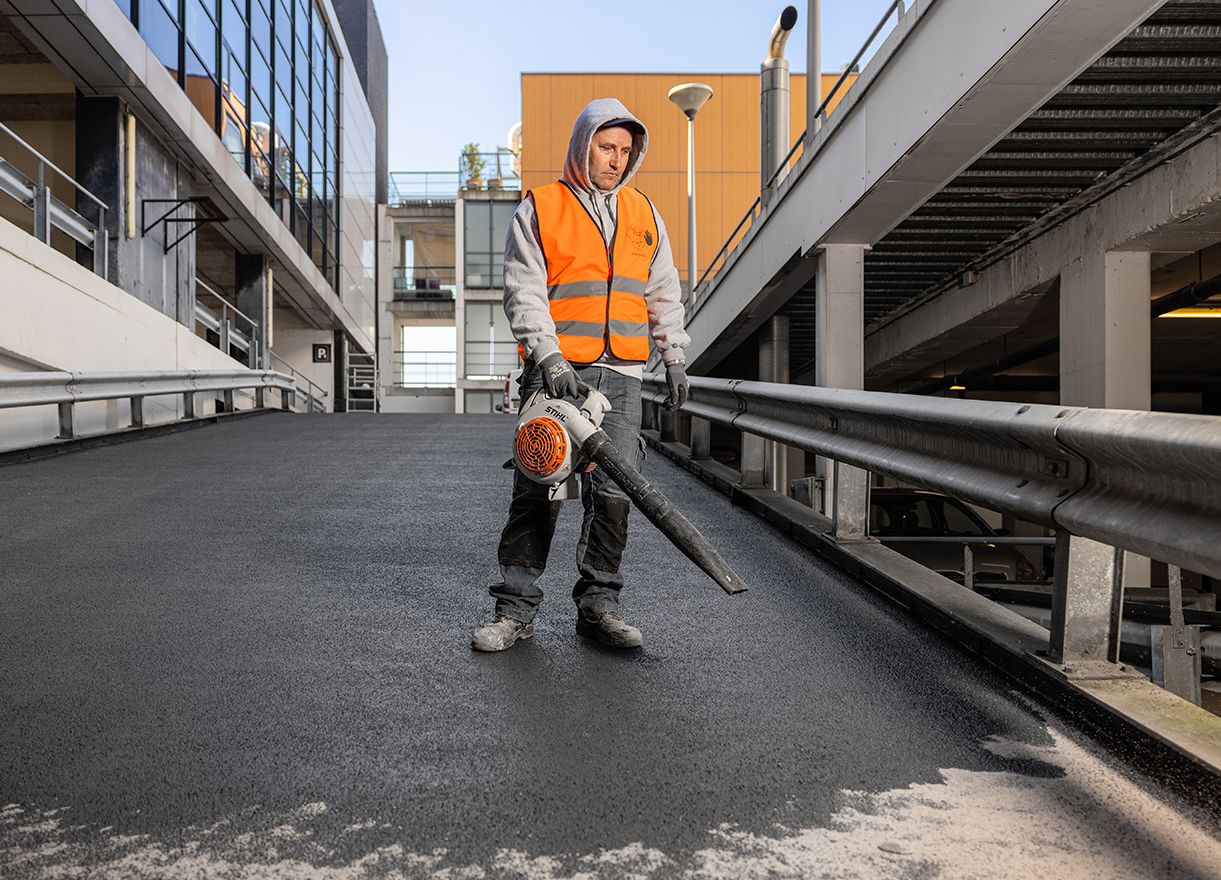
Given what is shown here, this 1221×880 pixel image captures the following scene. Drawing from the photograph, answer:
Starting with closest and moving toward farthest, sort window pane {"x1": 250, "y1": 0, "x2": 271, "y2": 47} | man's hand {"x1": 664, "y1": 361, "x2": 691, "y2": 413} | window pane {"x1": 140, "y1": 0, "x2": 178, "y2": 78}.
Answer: man's hand {"x1": 664, "y1": 361, "x2": 691, "y2": 413}
window pane {"x1": 140, "y1": 0, "x2": 178, "y2": 78}
window pane {"x1": 250, "y1": 0, "x2": 271, "y2": 47}

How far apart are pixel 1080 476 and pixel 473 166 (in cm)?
4487

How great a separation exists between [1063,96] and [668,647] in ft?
20.4

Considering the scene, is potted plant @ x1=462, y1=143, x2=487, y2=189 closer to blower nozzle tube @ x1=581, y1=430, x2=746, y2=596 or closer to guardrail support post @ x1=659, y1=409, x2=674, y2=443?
guardrail support post @ x1=659, y1=409, x2=674, y2=443

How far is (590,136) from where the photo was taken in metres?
3.76

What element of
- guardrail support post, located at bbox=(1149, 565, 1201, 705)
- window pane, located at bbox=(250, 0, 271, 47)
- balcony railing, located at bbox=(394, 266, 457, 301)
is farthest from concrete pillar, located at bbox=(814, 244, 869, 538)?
balcony railing, located at bbox=(394, 266, 457, 301)

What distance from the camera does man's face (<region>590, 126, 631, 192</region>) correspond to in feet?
12.6

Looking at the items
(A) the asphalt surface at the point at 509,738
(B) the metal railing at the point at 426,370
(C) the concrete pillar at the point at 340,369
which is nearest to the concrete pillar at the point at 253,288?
(C) the concrete pillar at the point at 340,369

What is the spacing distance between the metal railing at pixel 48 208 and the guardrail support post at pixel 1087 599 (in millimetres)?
11843

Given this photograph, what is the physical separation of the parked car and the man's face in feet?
18.2

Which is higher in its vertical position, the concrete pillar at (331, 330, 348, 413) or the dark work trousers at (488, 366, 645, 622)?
the concrete pillar at (331, 330, 348, 413)

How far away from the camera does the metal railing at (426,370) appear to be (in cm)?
4466

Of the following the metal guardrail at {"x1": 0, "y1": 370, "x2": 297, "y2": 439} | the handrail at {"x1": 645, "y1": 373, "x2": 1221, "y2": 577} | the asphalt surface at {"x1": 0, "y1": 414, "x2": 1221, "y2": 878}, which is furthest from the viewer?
the metal guardrail at {"x1": 0, "y1": 370, "x2": 297, "y2": 439}

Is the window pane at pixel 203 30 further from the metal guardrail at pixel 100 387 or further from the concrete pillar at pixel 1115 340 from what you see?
the concrete pillar at pixel 1115 340

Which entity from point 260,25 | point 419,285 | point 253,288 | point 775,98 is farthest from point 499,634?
point 419,285
